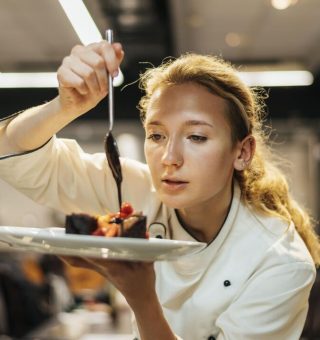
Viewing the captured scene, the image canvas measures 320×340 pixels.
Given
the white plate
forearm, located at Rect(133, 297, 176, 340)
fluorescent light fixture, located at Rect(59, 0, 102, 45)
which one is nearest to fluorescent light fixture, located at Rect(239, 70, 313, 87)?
fluorescent light fixture, located at Rect(59, 0, 102, 45)

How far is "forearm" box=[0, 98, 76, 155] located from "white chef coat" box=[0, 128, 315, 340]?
0.09ft

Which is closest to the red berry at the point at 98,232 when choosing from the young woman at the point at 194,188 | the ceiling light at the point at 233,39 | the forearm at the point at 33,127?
the young woman at the point at 194,188

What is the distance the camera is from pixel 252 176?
65.9 inches

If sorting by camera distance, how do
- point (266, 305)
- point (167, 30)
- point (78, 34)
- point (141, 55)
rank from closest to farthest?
point (266, 305) → point (78, 34) → point (167, 30) → point (141, 55)

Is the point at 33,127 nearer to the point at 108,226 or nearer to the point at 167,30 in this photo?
the point at 108,226

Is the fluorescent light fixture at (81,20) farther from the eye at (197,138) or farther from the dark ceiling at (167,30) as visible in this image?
the eye at (197,138)

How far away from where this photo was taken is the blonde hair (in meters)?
1.46

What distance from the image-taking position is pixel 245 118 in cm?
150

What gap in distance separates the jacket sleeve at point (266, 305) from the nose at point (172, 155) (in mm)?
306

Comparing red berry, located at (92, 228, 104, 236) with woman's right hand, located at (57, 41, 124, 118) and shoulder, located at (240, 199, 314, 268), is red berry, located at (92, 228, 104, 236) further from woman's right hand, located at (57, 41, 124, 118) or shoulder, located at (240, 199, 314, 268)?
shoulder, located at (240, 199, 314, 268)

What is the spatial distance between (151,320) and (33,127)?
52 cm

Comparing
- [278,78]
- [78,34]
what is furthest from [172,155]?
[278,78]

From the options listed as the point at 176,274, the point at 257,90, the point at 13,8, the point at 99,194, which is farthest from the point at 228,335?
the point at 13,8

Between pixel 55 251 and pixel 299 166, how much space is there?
8.52m
